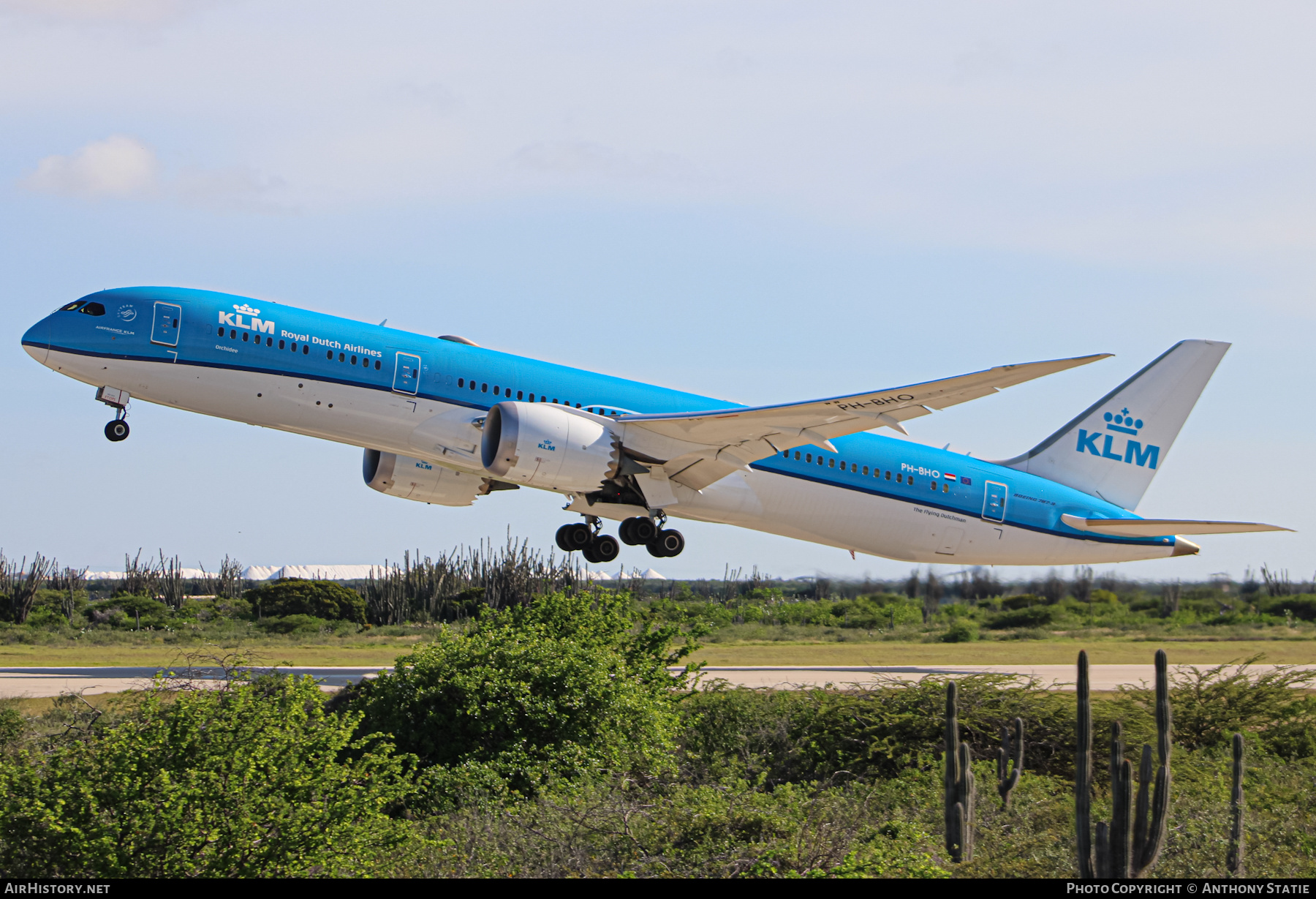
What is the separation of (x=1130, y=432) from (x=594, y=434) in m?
18.2

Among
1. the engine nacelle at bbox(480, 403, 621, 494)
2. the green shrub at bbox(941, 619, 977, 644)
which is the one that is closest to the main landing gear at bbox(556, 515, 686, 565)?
the engine nacelle at bbox(480, 403, 621, 494)

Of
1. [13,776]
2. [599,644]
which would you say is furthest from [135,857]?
[599,644]

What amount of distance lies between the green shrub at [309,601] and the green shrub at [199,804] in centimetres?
4231

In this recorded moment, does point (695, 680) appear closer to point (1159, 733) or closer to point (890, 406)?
point (890, 406)

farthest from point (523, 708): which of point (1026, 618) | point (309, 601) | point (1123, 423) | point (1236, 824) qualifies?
point (309, 601)

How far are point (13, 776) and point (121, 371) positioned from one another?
11378 mm

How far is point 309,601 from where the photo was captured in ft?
185

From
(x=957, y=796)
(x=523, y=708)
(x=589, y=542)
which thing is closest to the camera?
(x=957, y=796)

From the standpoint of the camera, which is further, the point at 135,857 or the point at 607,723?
the point at 607,723

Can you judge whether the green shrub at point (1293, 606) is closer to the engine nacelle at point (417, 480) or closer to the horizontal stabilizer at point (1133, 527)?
the horizontal stabilizer at point (1133, 527)

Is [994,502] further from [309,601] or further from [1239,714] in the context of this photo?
[309,601]

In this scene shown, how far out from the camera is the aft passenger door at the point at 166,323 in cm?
2317

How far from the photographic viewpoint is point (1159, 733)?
12.8m

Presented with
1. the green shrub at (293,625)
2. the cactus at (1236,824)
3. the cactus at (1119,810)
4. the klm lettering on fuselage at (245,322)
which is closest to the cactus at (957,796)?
the cactus at (1119,810)
